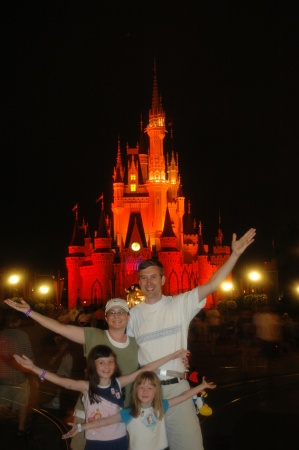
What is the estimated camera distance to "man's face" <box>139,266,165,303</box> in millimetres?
4715

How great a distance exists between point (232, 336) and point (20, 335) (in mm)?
16335

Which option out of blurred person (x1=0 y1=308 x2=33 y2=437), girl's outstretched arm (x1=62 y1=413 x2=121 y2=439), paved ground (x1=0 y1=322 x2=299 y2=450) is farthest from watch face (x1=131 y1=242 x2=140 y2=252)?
girl's outstretched arm (x1=62 y1=413 x2=121 y2=439)

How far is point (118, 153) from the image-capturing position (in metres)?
82.1

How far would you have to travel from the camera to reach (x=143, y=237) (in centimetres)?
7444

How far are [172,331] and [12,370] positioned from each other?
12.1 feet

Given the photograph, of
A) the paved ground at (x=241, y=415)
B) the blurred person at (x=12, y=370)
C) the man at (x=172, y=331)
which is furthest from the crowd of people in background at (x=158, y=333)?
the blurred person at (x=12, y=370)

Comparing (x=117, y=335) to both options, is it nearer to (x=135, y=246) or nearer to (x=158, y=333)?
(x=158, y=333)

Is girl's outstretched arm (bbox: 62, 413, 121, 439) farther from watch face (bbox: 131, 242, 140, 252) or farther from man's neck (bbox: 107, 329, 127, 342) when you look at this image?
watch face (bbox: 131, 242, 140, 252)

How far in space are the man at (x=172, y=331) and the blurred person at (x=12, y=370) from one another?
3246mm

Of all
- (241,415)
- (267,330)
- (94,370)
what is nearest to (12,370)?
(241,415)

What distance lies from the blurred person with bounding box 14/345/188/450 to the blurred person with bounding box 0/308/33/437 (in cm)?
326

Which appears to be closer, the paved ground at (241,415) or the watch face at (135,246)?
the paved ground at (241,415)

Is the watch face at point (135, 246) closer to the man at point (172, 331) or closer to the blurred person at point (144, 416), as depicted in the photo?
the man at point (172, 331)

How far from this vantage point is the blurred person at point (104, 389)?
435cm
